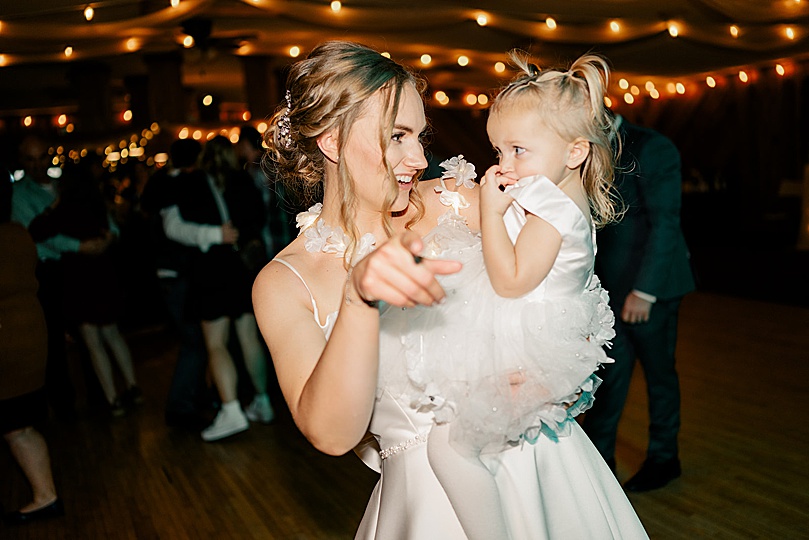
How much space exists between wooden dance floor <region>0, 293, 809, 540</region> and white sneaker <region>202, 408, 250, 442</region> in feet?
0.15

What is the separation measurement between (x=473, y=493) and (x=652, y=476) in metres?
2.20

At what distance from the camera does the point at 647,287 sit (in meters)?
2.96

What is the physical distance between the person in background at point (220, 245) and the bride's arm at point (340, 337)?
2793mm

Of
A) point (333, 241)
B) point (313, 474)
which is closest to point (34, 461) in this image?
point (313, 474)

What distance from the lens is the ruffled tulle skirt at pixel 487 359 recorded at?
1232mm

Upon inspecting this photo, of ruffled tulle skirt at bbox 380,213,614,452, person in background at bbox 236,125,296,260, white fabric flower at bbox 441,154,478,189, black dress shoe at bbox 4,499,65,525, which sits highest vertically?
white fabric flower at bbox 441,154,478,189

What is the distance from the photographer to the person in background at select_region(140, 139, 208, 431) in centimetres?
412

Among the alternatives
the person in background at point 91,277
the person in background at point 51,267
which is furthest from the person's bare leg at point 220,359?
the person in background at point 51,267

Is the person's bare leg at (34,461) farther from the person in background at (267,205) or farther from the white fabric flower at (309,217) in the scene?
the white fabric flower at (309,217)

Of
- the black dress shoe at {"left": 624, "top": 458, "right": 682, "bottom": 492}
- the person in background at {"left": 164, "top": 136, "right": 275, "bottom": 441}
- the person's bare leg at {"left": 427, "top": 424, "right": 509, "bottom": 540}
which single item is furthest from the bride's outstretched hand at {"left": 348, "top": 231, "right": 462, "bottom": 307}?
the person in background at {"left": 164, "top": 136, "right": 275, "bottom": 441}

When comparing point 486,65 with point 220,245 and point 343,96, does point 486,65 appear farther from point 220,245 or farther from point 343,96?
point 343,96

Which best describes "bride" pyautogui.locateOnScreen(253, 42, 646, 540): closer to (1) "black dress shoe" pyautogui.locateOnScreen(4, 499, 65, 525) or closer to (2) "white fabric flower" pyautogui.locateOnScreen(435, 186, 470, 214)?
(2) "white fabric flower" pyautogui.locateOnScreen(435, 186, 470, 214)

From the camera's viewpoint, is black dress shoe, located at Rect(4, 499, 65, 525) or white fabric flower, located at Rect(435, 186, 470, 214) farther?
black dress shoe, located at Rect(4, 499, 65, 525)

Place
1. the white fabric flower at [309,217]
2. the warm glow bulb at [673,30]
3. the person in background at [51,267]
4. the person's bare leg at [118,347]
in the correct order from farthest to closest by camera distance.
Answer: the warm glow bulb at [673,30] < the person's bare leg at [118,347] < the person in background at [51,267] < the white fabric flower at [309,217]
